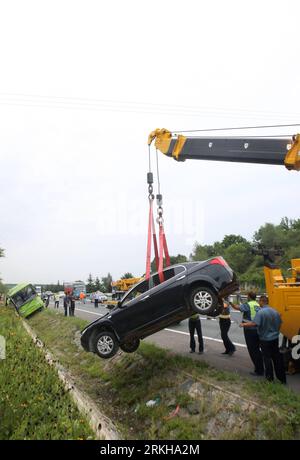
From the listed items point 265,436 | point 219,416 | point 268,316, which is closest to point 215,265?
point 268,316

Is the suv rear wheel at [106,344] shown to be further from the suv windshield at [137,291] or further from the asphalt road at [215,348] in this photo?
the asphalt road at [215,348]

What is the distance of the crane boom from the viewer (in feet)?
24.4

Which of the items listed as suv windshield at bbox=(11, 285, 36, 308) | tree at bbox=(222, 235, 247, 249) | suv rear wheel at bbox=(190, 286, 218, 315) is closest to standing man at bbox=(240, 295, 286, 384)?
suv rear wheel at bbox=(190, 286, 218, 315)

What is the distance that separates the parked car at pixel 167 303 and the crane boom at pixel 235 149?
86.6 inches

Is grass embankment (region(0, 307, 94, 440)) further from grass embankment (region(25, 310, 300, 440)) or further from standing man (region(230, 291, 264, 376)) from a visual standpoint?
standing man (region(230, 291, 264, 376))

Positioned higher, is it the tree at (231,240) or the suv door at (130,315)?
the tree at (231,240)

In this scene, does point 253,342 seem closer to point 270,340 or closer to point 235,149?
point 270,340

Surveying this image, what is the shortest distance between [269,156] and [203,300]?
3.10 meters

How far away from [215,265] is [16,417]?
4762mm

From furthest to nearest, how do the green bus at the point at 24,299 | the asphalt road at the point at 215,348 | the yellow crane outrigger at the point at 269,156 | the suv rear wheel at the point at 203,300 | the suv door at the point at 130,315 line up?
the green bus at the point at 24,299 → the suv door at the point at 130,315 → the asphalt road at the point at 215,348 → the suv rear wheel at the point at 203,300 → the yellow crane outrigger at the point at 269,156

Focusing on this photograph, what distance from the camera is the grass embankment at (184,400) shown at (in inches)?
216

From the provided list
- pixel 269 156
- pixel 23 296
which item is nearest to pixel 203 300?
pixel 269 156

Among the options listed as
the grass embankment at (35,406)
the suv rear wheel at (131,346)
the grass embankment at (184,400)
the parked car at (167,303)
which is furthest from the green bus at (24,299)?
the grass embankment at (35,406)
